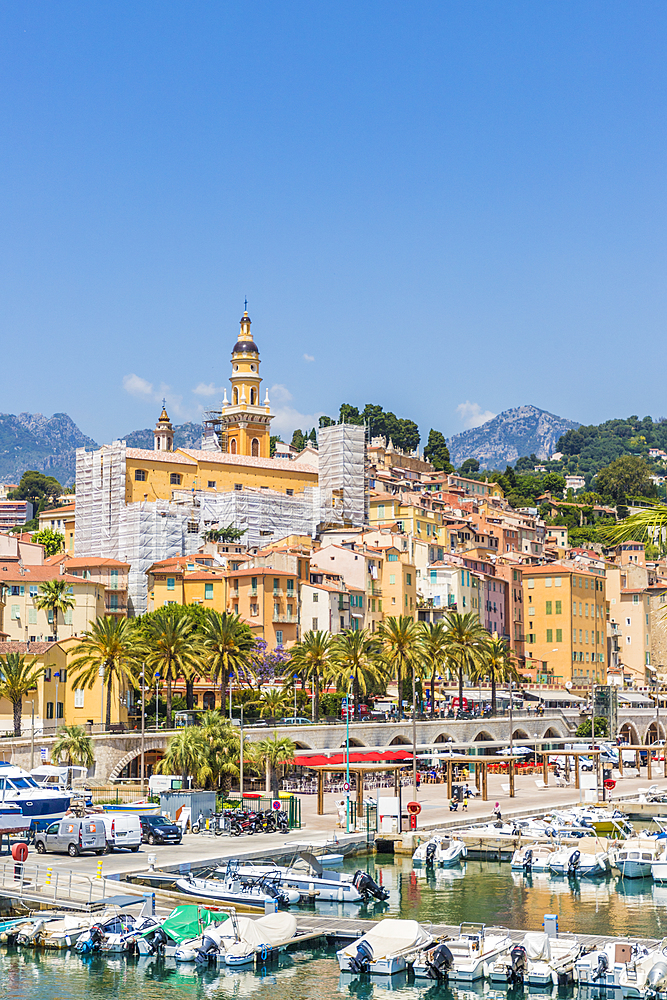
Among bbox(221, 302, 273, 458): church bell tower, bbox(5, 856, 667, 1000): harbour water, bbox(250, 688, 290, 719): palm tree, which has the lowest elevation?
bbox(5, 856, 667, 1000): harbour water

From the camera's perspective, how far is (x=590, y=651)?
158 metres

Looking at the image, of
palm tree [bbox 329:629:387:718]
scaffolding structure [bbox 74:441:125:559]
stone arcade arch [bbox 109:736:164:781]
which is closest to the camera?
stone arcade arch [bbox 109:736:164:781]

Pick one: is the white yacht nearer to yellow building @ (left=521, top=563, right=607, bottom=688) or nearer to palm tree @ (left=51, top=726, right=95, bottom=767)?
palm tree @ (left=51, top=726, right=95, bottom=767)

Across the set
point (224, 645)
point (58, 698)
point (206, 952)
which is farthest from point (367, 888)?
point (224, 645)

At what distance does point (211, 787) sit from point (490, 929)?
33.7 m

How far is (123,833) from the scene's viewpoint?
5344cm

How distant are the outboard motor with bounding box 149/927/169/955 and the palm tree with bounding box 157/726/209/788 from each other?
29.2m

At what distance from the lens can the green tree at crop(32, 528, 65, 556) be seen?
6575 inches

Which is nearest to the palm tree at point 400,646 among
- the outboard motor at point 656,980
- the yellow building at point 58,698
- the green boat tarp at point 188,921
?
the yellow building at point 58,698

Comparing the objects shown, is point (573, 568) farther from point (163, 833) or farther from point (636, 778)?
point (163, 833)

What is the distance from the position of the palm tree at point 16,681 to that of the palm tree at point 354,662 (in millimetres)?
24561

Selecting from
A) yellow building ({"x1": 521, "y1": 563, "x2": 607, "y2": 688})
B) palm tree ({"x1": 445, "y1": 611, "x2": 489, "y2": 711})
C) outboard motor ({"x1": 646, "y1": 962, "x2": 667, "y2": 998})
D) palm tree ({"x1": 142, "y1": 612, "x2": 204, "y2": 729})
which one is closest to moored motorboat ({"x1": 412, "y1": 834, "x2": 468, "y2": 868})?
outboard motor ({"x1": 646, "y1": 962, "x2": 667, "y2": 998})

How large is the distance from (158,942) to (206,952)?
5.75ft

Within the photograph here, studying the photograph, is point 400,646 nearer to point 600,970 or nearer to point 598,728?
point 598,728
